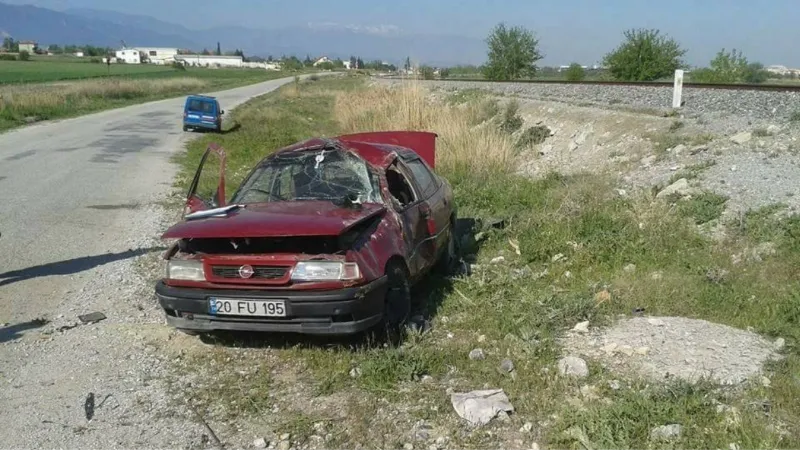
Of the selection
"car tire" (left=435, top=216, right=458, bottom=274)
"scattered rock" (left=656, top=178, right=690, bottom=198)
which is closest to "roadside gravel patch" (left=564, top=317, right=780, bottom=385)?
"car tire" (left=435, top=216, right=458, bottom=274)

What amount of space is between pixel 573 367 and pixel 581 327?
86cm

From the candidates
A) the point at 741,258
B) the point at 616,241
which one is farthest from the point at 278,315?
the point at 741,258

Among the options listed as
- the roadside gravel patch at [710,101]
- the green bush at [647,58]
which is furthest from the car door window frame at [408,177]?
the green bush at [647,58]

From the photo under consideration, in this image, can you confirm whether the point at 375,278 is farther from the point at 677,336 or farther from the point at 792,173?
the point at 792,173

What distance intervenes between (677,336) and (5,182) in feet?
41.5

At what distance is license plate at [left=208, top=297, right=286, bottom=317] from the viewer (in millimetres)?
4992

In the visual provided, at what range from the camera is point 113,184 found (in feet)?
45.6

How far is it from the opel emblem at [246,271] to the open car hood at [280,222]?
0.22 metres

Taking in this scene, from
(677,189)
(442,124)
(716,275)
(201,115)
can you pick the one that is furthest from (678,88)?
(201,115)

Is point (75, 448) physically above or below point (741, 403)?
below

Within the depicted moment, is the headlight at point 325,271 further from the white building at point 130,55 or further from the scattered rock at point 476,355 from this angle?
the white building at point 130,55

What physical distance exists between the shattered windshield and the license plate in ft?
4.45

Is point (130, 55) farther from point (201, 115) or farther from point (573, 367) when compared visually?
point (573, 367)

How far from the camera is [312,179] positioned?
253 inches
